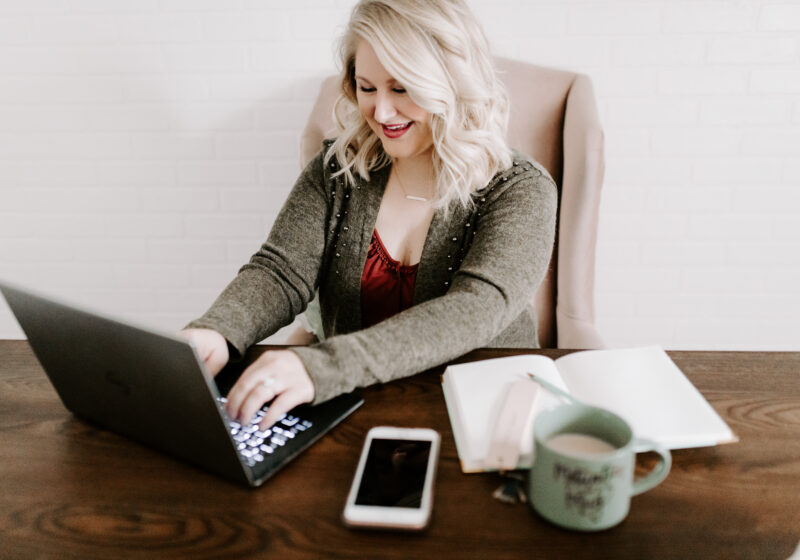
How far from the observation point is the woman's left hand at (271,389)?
2.47 ft

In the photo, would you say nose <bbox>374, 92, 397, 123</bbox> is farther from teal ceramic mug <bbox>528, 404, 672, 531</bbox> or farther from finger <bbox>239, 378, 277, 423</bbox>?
teal ceramic mug <bbox>528, 404, 672, 531</bbox>

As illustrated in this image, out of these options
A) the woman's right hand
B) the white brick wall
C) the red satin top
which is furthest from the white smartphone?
the white brick wall

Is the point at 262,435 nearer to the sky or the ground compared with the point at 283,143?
nearer to the ground

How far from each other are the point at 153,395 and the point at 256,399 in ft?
0.41

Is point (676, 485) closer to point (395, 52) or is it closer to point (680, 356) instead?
point (680, 356)

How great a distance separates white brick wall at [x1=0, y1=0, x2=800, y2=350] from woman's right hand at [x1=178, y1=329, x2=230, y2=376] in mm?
1065

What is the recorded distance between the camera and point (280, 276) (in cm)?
118

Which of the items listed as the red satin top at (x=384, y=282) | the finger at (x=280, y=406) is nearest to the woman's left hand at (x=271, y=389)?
the finger at (x=280, y=406)

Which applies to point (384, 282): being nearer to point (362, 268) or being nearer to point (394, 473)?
point (362, 268)

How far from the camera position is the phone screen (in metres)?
0.63

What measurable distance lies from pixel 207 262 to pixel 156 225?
19 centimetres

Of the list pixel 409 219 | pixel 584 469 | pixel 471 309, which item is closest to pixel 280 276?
pixel 409 219

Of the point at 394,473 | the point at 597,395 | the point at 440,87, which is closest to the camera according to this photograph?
the point at 394,473

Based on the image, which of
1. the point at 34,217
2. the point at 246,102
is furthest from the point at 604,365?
the point at 34,217
